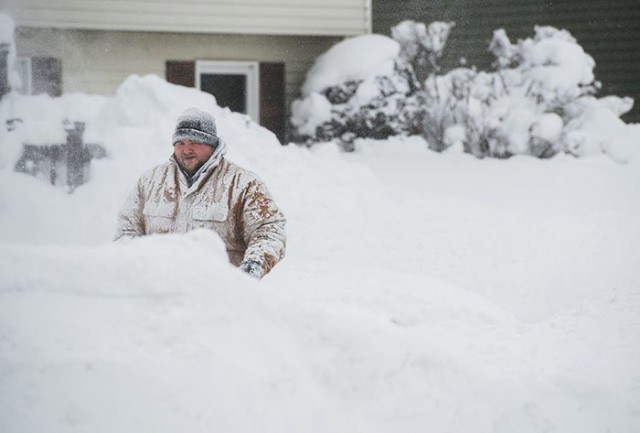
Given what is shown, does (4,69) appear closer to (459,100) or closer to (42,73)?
(42,73)

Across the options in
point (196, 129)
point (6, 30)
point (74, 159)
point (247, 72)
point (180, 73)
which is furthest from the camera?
point (247, 72)

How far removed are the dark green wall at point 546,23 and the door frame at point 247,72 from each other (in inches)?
200

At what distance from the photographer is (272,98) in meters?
14.7

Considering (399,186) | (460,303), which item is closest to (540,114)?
(399,186)

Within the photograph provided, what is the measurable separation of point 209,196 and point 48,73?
9655 mm

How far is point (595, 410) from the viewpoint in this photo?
3.25 m

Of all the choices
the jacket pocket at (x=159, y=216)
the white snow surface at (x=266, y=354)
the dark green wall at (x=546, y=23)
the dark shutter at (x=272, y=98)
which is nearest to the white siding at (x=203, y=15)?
the dark shutter at (x=272, y=98)

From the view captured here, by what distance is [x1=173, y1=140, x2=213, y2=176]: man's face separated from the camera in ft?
14.3

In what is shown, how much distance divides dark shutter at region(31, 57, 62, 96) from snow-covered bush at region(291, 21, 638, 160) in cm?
376

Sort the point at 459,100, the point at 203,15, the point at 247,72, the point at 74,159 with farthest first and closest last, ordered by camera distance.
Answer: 1. the point at 459,100
2. the point at 247,72
3. the point at 203,15
4. the point at 74,159

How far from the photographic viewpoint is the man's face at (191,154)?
171 inches

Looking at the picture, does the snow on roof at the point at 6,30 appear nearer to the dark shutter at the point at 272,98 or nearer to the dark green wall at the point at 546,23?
the dark shutter at the point at 272,98

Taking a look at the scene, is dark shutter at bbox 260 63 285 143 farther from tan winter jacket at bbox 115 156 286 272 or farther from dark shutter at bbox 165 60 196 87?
tan winter jacket at bbox 115 156 286 272

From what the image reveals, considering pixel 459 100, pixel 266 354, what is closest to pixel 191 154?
pixel 266 354
